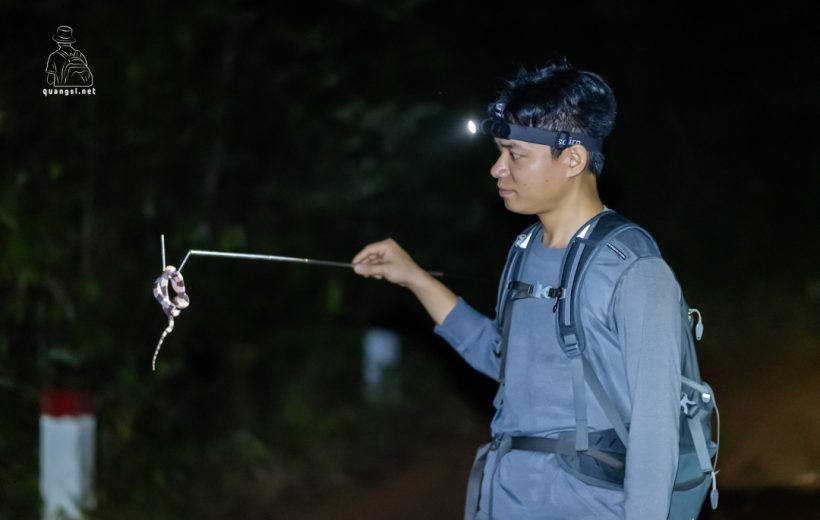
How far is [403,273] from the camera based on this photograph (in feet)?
11.0

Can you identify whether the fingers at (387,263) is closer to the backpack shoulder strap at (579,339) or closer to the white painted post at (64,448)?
the backpack shoulder strap at (579,339)

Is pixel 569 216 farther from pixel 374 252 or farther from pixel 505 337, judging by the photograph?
pixel 374 252

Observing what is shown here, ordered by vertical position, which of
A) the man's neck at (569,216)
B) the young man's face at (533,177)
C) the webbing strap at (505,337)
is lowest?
the webbing strap at (505,337)

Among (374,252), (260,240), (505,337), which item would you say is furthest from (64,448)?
(260,240)

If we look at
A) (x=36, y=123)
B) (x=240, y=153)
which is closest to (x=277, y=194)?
(x=240, y=153)

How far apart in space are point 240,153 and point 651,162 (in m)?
7.48

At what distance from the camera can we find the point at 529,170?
9.24 ft

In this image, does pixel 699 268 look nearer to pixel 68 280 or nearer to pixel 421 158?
pixel 421 158

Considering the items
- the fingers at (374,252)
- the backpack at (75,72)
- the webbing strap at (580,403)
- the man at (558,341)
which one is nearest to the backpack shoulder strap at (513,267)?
the man at (558,341)

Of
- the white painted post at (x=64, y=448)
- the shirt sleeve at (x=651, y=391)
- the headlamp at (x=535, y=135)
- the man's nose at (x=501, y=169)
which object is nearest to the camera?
A: the shirt sleeve at (x=651, y=391)

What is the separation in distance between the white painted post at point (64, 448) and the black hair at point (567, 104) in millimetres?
3030

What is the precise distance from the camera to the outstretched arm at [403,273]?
10.8 ft

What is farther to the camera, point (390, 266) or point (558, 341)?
point (390, 266)

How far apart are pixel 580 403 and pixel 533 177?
→ 0.62 m
